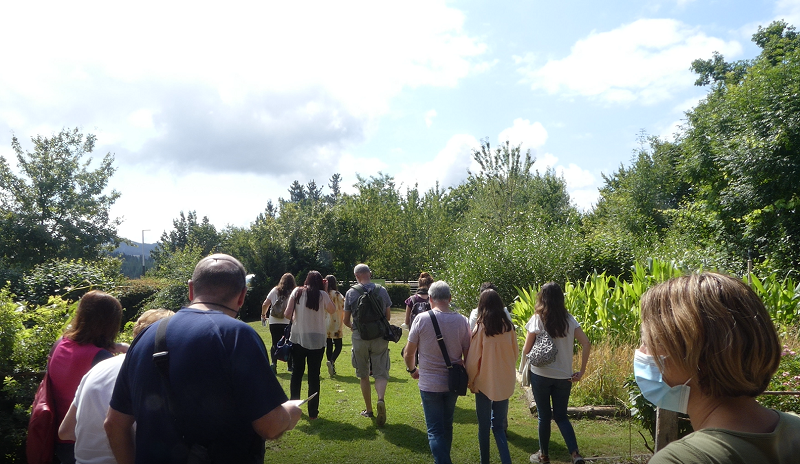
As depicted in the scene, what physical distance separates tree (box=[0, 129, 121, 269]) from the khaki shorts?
2349cm

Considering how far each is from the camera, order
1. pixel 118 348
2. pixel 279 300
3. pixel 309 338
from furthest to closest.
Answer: pixel 279 300
pixel 309 338
pixel 118 348

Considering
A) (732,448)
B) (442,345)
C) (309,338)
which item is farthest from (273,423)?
(309,338)

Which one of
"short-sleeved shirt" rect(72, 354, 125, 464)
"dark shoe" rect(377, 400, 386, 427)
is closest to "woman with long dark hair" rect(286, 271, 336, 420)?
"dark shoe" rect(377, 400, 386, 427)

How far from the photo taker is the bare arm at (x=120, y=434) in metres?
2.62

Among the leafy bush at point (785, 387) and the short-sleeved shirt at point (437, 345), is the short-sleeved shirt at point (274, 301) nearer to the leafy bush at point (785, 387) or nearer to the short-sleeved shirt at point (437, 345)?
the short-sleeved shirt at point (437, 345)

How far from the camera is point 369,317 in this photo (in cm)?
704

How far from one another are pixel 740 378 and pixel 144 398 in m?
2.32

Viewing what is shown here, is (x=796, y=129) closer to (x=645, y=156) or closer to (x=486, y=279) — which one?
(x=486, y=279)

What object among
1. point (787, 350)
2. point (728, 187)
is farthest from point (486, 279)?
point (787, 350)

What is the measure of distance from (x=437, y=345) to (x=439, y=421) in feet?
2.25

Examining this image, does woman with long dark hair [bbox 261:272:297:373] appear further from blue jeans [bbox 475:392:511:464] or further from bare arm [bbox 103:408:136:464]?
bare arm [bbox 103:408:136:464]

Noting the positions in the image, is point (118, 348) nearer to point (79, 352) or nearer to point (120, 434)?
point (79, 352)

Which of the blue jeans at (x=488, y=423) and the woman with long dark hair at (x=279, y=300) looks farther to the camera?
the woman with long dark hair at (x=279, y=300)

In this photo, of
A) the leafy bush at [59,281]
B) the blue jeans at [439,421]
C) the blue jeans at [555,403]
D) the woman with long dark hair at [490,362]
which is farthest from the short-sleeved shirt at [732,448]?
the leafy bush at [59,281]
